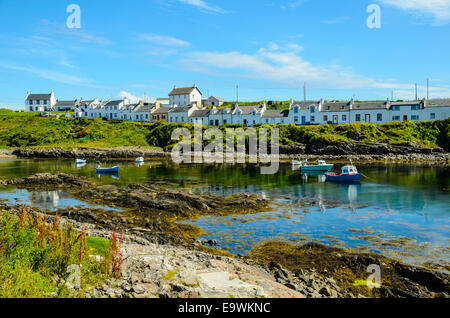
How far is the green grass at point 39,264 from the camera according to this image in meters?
10.6

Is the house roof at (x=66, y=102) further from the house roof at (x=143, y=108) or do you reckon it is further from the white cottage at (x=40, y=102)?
the house roof at (x=143, y=108)

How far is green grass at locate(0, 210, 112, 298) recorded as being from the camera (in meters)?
10.6

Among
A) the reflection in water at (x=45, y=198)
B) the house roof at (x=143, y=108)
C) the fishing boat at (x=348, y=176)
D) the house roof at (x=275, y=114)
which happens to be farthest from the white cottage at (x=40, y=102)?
the fishing boat at (x=348, y=176)

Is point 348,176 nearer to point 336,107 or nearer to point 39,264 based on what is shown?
point 39,264

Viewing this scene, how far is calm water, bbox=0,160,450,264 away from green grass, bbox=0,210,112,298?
10.2m

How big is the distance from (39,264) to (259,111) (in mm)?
105496

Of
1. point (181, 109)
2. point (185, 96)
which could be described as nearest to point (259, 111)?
point (181, 109)

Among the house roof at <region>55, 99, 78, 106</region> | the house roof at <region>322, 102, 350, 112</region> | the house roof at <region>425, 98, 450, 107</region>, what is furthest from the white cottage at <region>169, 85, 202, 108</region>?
the house roof at <region>425, 98, 450, 107</region>

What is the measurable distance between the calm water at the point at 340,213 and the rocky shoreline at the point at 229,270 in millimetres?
2313

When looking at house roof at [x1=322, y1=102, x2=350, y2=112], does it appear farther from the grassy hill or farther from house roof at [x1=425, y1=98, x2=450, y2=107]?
house roof at [x1=425, y1=98, x2=450, y2=107]

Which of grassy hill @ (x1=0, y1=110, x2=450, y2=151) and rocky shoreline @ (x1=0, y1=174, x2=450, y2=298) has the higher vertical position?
grassy hill @ (x1=0, y1=110, x2=450, y2=151)

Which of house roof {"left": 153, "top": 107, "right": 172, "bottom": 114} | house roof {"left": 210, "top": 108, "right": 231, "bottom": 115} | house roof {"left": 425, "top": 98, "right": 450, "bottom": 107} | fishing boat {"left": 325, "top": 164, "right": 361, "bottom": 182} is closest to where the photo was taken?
fishing boat {"left": 325, "top": 164, "right": 361, "bottom": 182}

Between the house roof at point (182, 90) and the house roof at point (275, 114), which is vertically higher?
the house roof at point (182, 90)
